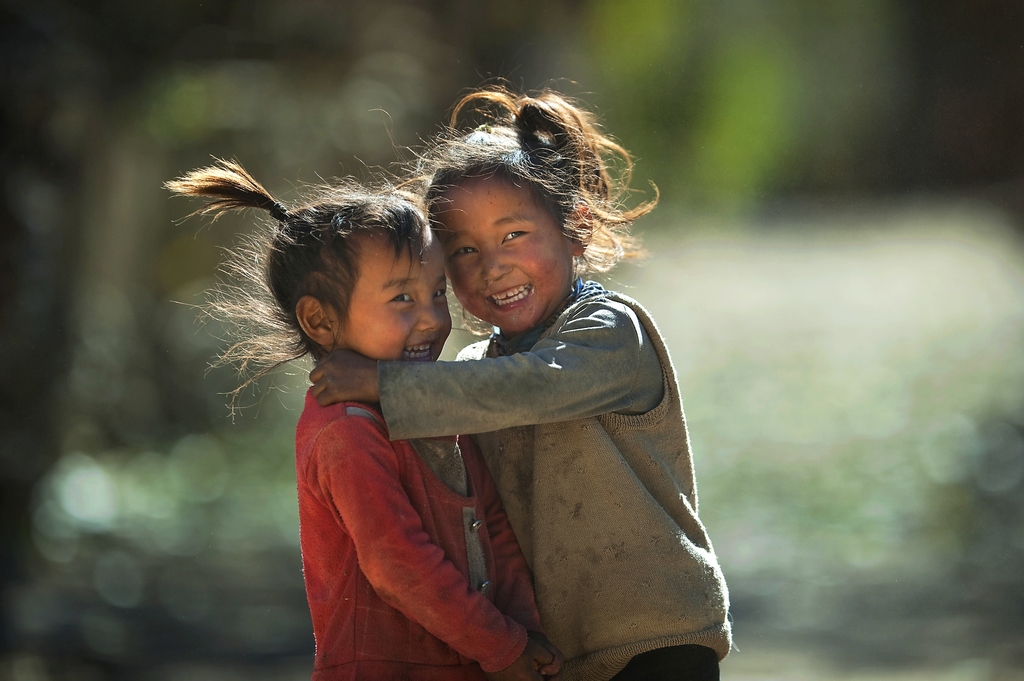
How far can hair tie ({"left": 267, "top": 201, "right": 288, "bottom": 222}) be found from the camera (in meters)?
1.90

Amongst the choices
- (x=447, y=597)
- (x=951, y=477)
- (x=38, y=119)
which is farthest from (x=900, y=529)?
(x=38, y=119)

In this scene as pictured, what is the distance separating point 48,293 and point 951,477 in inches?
174

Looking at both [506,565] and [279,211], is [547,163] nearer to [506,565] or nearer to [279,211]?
[279,211]

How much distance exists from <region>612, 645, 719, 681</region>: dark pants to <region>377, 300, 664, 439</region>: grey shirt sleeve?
1.36 feet

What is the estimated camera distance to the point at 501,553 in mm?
1909

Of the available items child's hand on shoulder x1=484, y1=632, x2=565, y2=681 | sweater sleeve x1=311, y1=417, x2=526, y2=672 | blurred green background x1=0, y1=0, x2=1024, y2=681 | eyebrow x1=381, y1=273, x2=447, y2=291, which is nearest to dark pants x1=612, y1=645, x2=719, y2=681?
child's hand on shoulder x1=484, y1=632, x2=565, y2=681

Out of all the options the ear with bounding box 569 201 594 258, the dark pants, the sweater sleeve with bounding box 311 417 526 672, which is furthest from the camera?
the ear with bounding box 569 201 594 258

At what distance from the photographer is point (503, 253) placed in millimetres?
1992

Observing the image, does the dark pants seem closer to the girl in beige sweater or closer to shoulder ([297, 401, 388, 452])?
the girl in beige sweater

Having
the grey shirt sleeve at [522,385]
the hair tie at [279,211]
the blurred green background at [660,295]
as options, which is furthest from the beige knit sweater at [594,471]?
the blurred green background at [660,295]

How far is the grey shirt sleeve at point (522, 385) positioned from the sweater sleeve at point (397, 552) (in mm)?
69

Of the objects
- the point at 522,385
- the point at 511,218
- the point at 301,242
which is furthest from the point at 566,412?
the point at 301,242

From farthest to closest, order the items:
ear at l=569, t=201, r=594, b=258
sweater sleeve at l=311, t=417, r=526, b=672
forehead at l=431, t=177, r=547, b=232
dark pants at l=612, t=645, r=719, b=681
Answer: ear at l=569, t=201, r=594, b=258 < forehead at l=431, t=177, r=547, b=232 < dark pants at l=612, t=645, r=719, b=681 < sweater sleeve at l=311, t=417, r=526, b=672

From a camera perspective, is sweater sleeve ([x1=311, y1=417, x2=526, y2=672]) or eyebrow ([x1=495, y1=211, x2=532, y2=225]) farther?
eyebrow ([x1=495, y1=211, x2=532, y2=225])
